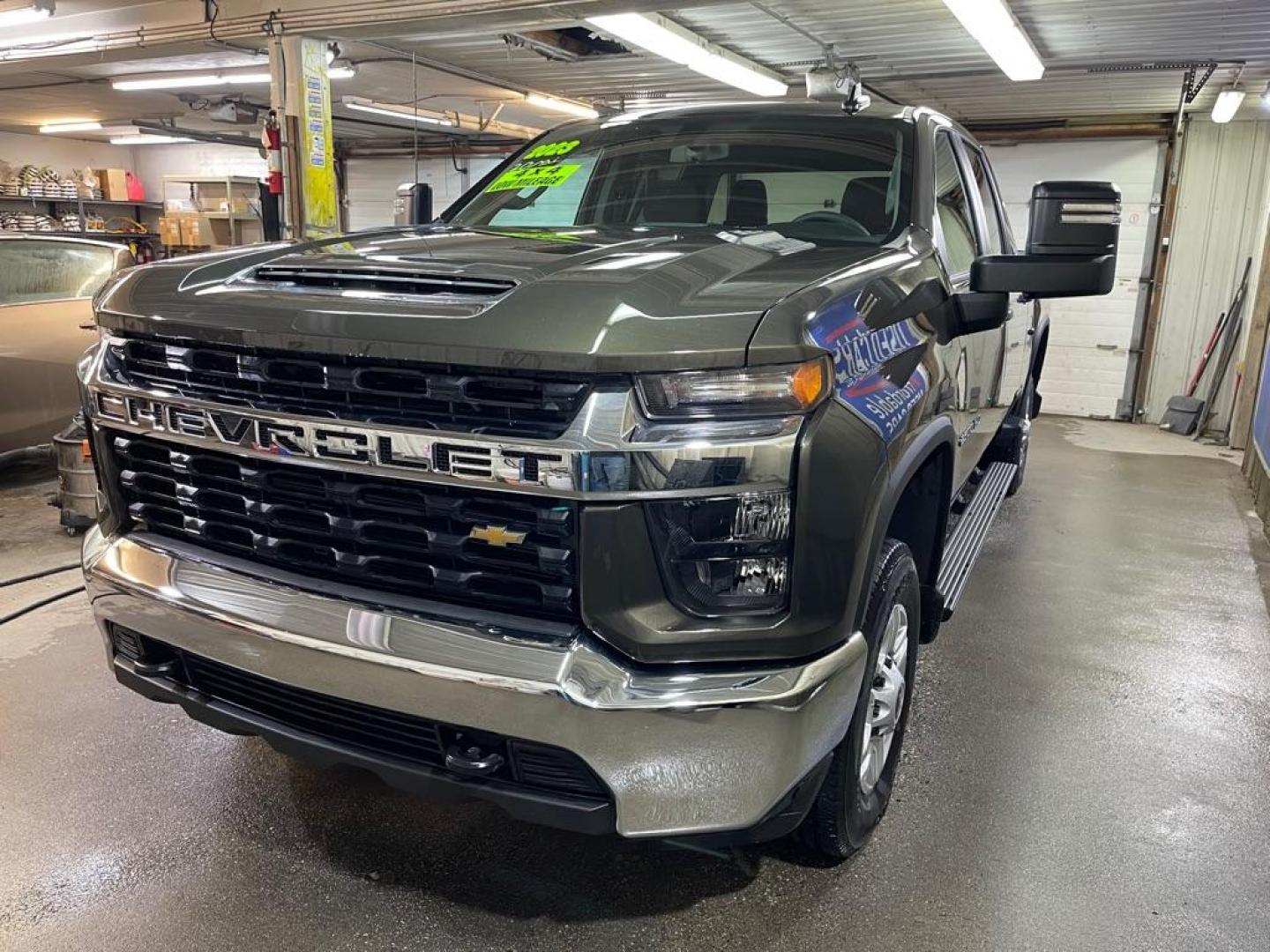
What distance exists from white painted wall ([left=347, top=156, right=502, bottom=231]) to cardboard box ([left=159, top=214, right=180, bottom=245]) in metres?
2.49

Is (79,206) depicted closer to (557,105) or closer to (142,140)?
(142,140)

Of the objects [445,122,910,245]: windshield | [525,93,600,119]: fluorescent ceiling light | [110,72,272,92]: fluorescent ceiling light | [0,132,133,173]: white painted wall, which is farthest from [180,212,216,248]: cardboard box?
[445,122,910,245]: windshield

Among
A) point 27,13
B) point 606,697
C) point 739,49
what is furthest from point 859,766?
point 27,13

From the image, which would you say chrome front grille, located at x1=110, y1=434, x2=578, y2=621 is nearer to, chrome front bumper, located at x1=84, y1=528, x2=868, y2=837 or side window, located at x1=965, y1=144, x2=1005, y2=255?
chrome front bumper, located at x1=84, y1=528, x2=868, y2=837

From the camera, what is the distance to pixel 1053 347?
1020 cm

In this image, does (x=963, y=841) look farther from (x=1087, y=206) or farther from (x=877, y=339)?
(x=1087, y=206)

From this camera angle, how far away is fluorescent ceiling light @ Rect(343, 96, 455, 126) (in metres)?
9.84

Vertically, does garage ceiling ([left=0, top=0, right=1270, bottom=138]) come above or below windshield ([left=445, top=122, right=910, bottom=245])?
above

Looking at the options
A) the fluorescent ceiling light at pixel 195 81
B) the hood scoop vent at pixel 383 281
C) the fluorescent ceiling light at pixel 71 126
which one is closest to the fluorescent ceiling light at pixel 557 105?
the fluorescent ceiling light at pixel 195 81

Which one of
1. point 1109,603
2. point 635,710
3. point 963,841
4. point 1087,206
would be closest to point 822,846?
point 963,841

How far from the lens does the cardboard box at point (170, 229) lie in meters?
14.1

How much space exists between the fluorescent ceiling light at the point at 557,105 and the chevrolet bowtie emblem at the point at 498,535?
9.06 m

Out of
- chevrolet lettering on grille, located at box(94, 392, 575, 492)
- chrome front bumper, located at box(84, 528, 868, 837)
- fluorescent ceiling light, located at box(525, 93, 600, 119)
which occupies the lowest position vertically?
chrome front bumper, located at box(84, 528, 868, 837)

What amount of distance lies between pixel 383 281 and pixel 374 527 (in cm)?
49
